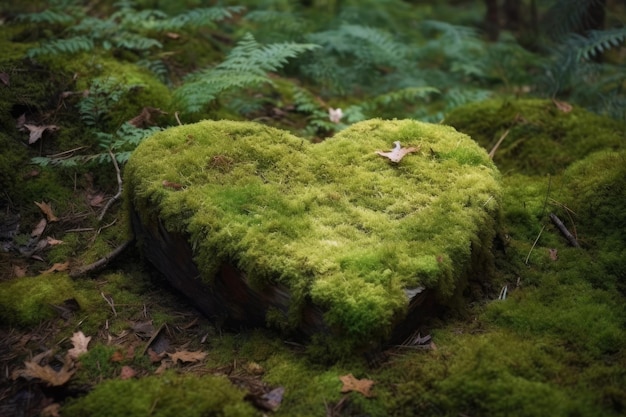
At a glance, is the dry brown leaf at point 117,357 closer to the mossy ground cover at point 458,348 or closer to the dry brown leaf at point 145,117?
the mossy ground cover at point 458,348

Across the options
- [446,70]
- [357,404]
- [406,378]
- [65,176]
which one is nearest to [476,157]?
[406,378]

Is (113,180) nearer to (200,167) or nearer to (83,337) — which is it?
(200,167)

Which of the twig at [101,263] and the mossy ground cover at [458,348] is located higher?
the mossy ground cover at [458,348]

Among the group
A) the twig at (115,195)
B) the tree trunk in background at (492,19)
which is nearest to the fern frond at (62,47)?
the twig at (115,195)

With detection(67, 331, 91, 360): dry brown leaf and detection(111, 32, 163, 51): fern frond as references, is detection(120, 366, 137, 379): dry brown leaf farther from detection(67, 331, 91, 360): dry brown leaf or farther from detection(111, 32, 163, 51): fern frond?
detection(111, 32, 163, 51): fern frond

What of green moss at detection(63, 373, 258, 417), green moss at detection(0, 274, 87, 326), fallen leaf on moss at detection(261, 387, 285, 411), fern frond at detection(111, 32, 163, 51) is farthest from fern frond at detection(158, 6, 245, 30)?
fallen leaf on moss at detection(261, 387, 285, 411)

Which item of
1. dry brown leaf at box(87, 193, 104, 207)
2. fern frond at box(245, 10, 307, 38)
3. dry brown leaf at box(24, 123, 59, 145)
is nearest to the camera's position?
dry brown leaf at box(87, 193, 104, 207)

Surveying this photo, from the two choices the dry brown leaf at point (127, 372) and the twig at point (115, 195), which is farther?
the twig at point (115, 195)
